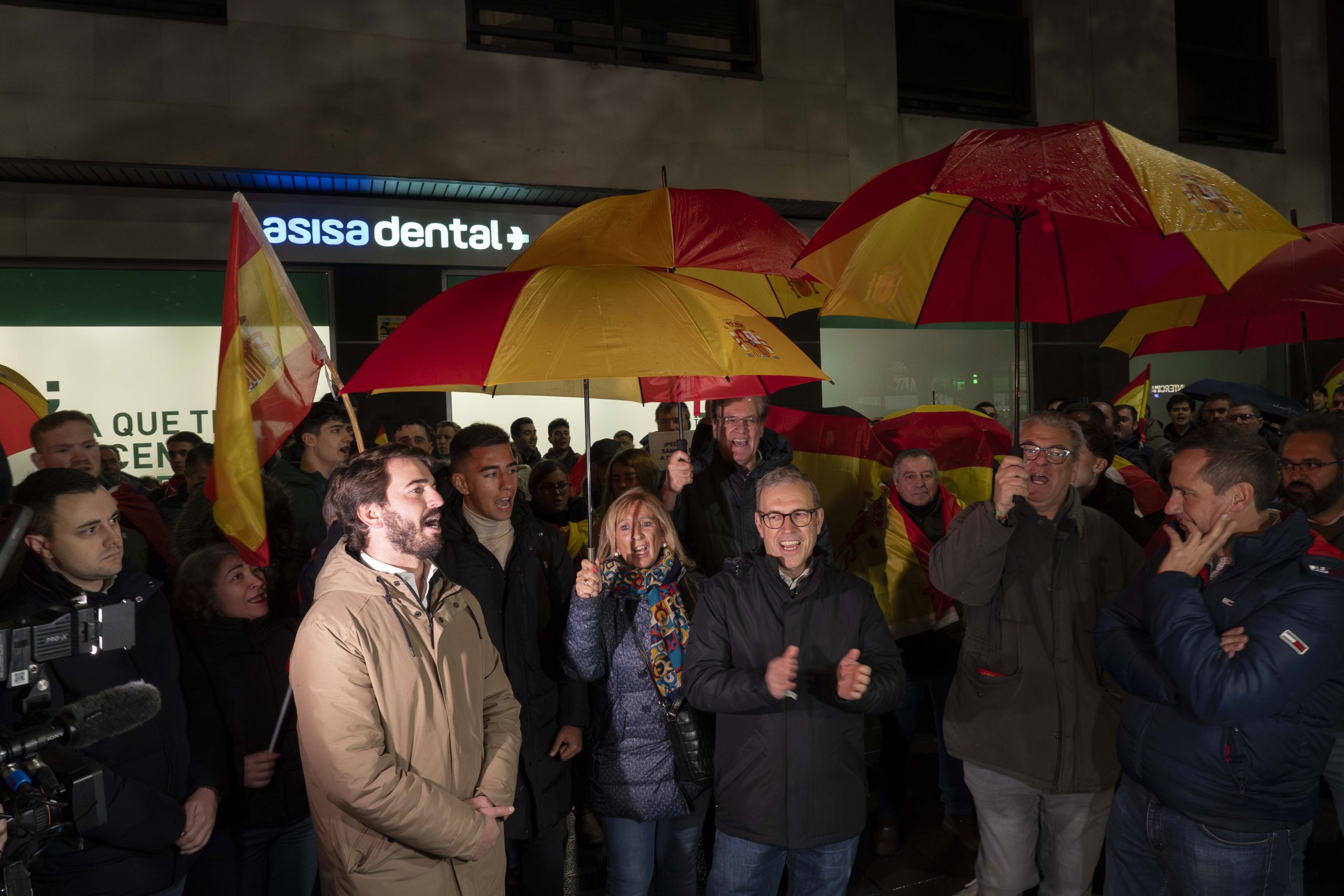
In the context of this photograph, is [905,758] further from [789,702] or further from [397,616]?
[397,616]

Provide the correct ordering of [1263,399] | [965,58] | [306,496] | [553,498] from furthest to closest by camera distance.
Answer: [965,58], [1263,399], [553,498], [306,496]

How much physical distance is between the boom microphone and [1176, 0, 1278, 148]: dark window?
17.3 metres

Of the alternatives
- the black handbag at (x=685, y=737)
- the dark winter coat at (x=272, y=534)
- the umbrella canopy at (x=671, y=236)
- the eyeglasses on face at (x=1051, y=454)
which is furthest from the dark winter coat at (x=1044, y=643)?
the dark winter coat at (x=272, y=534)

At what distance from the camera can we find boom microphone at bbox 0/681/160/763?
5.95 ft

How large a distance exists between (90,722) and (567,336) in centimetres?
197

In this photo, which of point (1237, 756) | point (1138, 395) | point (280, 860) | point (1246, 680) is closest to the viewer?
point (1246, 680)

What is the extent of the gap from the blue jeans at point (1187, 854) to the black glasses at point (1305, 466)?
1596 millimetres

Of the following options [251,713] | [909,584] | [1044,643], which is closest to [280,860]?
[251,713]

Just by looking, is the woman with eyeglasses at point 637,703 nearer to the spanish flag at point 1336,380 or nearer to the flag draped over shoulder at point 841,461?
the flag draped over shoulder at point 841,461

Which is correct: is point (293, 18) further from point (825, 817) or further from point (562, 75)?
point (825, 817)

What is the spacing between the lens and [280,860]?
3436 mm

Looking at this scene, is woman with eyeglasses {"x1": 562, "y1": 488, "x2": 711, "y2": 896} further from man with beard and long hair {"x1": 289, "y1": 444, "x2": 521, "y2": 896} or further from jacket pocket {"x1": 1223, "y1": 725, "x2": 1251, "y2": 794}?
jacket pocket {"x1": 1223, "y1": 725, "x2": 1251, "y2": 794}

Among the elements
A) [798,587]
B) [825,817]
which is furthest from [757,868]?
[798,587]

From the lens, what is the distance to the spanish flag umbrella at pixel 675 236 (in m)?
4.07
